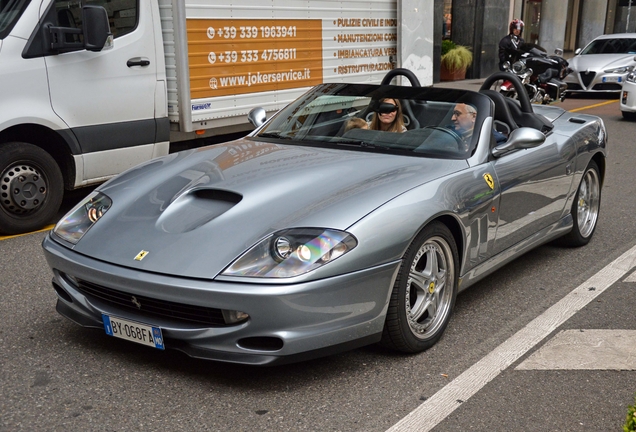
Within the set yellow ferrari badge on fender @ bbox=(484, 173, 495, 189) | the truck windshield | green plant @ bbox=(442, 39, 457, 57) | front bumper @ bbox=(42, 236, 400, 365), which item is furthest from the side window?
green plant @ bbox=(442, 39, 457, 57)

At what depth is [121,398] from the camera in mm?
3527

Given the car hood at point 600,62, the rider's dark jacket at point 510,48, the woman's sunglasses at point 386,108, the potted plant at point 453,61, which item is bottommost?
the potted plant at point 453,61

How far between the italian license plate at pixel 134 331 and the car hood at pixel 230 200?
0.26 meters

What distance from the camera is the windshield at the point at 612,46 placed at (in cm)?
1975

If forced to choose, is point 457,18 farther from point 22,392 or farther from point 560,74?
point 22,392

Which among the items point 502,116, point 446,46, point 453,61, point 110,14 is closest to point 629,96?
point 453,61

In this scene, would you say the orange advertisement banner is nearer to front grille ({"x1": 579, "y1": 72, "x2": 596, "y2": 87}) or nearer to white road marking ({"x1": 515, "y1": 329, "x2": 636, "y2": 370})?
white road marking ({"x1": 515, "y1": 329, "x2": 636, "y2": 370})

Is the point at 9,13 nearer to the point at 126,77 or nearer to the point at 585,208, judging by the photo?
the point at 126,77

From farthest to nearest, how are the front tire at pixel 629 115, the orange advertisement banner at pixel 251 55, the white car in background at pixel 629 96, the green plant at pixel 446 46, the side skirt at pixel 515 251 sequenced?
1. the green plant at pixel 446 46
2. the front tire at pixel 629 115
3. the white car in background at pixel 629 96
4. the orange advertisement banner at pixel 251 55
5. the side skirt at pixel 515 251

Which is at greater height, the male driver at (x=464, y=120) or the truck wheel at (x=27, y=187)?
the male driver at (x=464, y=120)

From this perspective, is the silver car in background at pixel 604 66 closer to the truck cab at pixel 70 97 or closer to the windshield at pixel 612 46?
the windshield at pixel 612 46

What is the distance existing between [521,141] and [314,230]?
1712 millimetres

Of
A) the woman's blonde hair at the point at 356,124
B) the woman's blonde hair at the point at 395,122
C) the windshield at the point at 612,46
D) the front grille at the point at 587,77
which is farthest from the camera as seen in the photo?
the windshield at the point at 612,46

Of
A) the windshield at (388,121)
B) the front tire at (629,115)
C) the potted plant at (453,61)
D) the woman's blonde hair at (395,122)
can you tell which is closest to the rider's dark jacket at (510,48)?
the front tire at (629,115)
